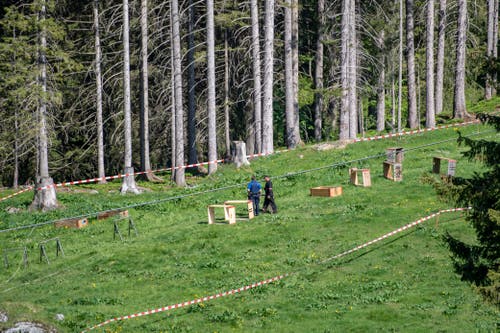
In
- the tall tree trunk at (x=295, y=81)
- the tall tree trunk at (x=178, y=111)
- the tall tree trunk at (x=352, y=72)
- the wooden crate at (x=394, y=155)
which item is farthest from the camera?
the tall tree trunk at (x=295, y=81)

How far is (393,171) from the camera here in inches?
1208

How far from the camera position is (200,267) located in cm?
2447

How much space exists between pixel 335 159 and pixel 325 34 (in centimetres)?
1690

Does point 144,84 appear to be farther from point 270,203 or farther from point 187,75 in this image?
point 270,203

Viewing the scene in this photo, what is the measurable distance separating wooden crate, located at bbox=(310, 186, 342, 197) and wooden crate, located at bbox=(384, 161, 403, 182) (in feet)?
6.98

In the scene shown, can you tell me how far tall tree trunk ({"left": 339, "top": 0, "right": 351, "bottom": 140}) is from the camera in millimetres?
40719

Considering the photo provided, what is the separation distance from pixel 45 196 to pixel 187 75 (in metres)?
15.5

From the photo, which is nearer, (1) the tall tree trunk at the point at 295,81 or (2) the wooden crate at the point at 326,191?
(2) the wooden crate at the point at 326,191

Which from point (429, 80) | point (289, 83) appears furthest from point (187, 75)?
point (429, 80)

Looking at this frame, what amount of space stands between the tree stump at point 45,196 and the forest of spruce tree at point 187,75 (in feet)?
0.31

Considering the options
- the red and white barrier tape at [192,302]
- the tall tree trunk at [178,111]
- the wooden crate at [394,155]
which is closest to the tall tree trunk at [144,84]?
the tall tree trunk at [178,111]

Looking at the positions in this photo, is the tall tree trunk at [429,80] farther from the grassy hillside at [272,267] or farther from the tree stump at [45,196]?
the tree stump at [45,196]

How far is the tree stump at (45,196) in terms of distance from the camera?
3525 centimetres

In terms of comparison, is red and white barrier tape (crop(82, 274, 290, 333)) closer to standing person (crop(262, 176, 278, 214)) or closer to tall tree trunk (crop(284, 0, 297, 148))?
standing person (crop(262, 176, 278, 214))
